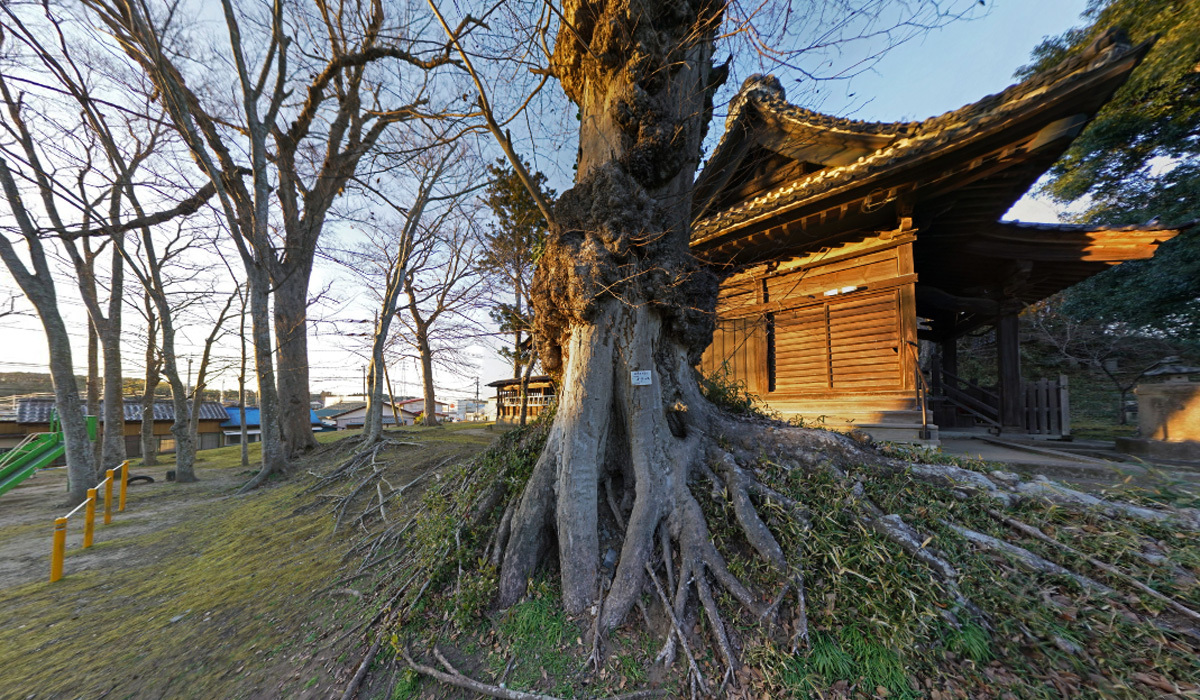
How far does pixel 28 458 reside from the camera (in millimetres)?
8023

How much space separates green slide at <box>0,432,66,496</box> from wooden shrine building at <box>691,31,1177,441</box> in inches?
538

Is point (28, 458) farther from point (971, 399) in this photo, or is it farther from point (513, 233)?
point (971, 399)

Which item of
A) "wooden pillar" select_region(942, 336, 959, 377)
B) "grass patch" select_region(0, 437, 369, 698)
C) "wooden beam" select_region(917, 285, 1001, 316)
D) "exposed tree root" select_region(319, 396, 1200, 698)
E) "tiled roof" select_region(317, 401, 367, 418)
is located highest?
"wooden beam" select_region(917, 285, 1001, 316)

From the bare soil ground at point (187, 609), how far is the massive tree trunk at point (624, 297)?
154cm

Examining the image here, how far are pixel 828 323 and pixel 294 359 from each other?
447 inches

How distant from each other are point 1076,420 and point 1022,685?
17595mm

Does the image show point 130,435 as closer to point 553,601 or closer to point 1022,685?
point 553,601

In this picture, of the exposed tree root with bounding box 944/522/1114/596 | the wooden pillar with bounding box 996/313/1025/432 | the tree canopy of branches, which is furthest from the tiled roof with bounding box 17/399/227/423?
the tree canopy of branches

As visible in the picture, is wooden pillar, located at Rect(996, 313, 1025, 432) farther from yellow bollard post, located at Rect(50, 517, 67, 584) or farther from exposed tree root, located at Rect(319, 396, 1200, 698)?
yellow bollard post, located at Rect(50, 517, 67, 584)

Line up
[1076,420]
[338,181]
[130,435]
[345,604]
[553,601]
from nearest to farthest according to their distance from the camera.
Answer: [553,601] → [345,604] → [338,181] → [1076,420] → [130,435]

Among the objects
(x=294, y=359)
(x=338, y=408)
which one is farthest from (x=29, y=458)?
(x=338, y=408)

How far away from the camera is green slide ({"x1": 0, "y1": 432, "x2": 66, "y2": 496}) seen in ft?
24.5

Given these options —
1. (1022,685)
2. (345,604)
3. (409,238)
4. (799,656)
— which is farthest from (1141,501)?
(409,238)

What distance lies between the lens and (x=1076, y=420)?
1230 centimetres
